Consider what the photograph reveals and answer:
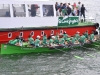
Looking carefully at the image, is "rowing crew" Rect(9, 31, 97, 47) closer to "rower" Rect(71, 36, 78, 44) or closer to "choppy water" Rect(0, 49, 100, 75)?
"rower" Rect(71, 36, 78, 44)

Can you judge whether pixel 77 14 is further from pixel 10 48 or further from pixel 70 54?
pixel 10 48

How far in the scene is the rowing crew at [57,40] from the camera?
21.2 m

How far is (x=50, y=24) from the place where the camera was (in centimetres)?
2394

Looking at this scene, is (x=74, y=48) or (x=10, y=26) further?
(x=74, y=48)

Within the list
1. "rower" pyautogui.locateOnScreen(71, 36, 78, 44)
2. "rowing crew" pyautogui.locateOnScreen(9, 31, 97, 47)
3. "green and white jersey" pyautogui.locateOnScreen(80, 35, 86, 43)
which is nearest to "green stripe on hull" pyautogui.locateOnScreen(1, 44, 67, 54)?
"rowing crew" pyautogui.locateOnScreen(9, 31, 97, 47)

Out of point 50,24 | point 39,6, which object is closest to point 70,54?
point 50,24

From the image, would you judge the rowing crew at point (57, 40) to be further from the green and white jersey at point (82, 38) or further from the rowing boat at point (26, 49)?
the rowing boat at point (26, 49)

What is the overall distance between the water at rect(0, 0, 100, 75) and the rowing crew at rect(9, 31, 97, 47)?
0.86 metres

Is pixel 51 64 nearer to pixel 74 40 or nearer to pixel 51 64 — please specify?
pixel 51 64

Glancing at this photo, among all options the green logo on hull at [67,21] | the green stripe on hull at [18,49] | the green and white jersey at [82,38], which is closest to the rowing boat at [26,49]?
the green stripe on hull at [18,49]

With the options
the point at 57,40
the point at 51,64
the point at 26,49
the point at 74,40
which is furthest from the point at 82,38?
the point at 26,49

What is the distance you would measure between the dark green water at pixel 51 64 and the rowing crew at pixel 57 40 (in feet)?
2.81

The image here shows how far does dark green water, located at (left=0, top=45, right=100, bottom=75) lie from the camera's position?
18125mm

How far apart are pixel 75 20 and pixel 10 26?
6.68m
